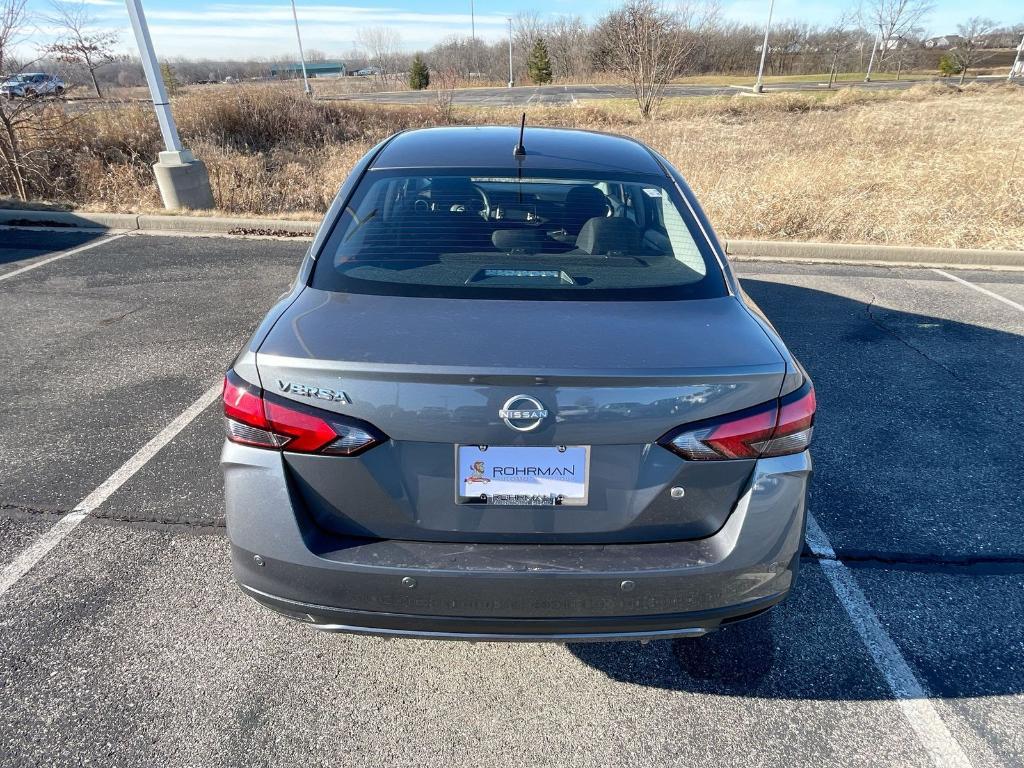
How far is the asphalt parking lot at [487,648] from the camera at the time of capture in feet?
6.40

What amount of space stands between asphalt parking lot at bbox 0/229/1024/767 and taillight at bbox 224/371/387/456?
0.97 m

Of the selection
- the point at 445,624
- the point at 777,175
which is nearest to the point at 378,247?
the point at 445,624

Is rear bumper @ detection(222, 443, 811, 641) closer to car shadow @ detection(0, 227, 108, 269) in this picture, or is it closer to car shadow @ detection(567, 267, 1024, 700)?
car shadow @ detection(567, 267, 1024, 700)

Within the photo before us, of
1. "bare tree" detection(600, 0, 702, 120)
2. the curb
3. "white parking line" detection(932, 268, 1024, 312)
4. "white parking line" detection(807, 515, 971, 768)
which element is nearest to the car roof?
"white parking line" detection(807, 515, 971, 768)

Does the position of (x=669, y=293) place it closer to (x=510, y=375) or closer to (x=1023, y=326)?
(x=510, y=375)

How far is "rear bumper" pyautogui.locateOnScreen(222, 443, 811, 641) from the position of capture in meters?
1.66

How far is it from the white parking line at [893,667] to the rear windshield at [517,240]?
1422 mm

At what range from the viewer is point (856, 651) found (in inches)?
90.1

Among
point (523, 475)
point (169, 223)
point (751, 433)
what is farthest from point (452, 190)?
point (169, 223)

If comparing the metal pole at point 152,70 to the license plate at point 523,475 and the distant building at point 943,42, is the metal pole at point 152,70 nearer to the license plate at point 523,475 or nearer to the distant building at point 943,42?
the license plate at point 523,475

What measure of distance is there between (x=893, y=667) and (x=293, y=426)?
2.21 m

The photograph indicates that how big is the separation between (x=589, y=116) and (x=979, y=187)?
15.6 metres

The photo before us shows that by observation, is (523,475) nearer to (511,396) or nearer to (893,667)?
(511,396)

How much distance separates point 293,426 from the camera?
5.40ft
